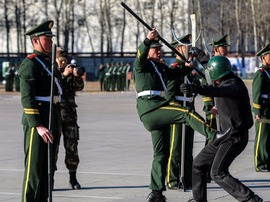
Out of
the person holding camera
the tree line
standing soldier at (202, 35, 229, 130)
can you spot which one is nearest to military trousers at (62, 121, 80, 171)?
the person holding camera

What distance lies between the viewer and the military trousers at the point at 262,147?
1541cm

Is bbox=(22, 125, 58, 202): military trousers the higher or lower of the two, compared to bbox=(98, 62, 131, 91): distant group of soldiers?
higher

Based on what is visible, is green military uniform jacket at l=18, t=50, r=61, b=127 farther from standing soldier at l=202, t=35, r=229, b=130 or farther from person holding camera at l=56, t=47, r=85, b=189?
standing soldier at l=202, t=35, r=229, b=130

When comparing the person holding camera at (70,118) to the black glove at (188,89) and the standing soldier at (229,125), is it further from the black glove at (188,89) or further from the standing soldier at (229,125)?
the black glove at (188,89)

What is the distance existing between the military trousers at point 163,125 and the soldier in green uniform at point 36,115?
1416 mm

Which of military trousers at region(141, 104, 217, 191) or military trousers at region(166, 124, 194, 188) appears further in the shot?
military trousers at region(166, 124, 194, 188)

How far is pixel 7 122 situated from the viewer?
26625 mm

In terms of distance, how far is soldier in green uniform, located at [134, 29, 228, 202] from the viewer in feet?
37.4

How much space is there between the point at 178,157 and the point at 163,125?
1.74m

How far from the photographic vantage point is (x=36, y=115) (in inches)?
414

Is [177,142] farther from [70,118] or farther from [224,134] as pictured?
[224,134]

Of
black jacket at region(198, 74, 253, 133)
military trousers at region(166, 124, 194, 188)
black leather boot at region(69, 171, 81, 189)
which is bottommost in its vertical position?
black leather boot at region(69, 171, 81, 189)

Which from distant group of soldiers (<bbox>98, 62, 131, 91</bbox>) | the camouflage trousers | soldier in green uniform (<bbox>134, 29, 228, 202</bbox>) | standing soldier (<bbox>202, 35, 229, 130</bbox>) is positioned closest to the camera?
soldier in green uniform (<bbox>134, 29, 228, 202</bbox>)

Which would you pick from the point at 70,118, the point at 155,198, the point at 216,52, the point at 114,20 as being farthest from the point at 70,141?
the point at 114,20
